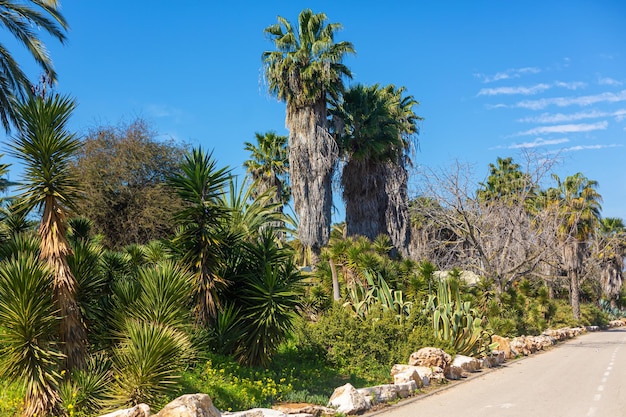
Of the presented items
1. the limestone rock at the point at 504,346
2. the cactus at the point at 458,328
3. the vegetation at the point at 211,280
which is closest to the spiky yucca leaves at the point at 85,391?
the vegetation at the point at 211,280

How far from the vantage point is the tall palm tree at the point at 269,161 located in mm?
42062

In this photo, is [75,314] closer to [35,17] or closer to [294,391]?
[294,391]

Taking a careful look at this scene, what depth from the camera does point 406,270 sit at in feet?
77.0

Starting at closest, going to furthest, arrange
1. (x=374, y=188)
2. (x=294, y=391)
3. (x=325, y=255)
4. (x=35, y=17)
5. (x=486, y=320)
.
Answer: (x=294, y=391) < (x=35, y=17) < (x=325, y=255) < (x=486, y=320) < (x=374, y=188)

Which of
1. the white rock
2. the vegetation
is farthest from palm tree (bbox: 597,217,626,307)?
the white rock

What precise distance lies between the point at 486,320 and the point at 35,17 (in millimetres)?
22225

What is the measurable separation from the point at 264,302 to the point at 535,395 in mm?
6122

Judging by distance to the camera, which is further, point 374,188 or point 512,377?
point 374,188

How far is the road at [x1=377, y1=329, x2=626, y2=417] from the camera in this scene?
10.3 meters

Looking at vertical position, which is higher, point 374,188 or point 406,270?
point 374,188

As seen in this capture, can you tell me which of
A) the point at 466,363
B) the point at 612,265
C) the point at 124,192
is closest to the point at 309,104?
the point at 124,192

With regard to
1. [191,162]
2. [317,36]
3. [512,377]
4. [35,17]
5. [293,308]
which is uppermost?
[317,36]

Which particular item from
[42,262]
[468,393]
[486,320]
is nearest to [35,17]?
[42,262]

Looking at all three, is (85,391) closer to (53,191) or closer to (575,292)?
(53,191)
